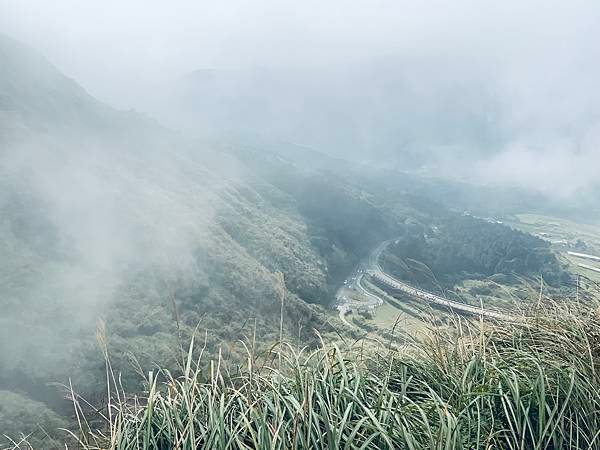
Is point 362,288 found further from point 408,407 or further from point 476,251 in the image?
point 408,407

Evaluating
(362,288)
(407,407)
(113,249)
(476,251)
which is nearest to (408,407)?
(407,407)

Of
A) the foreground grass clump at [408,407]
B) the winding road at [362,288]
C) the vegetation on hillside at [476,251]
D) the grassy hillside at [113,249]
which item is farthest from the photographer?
the vegetation on hillside at [476,251]

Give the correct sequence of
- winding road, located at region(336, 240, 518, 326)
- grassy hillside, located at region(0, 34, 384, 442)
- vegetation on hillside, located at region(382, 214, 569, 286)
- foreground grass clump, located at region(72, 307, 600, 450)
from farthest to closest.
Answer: vegetation on hillside, located at region(382, 214, 569, 286)
winding road, located at region(336, 240, 518, 326)
grassy hillside, located at region(0, 34, 384, 442)
foreground grass clump, located at region(72, 307, 600, 450)

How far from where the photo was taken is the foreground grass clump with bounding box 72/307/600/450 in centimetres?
279

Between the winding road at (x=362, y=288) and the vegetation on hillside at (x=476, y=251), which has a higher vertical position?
the vegetation on hillside at (x=476, y=251)

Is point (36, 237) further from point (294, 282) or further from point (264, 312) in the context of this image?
point (294, 282)

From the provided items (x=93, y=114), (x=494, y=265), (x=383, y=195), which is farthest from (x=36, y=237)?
(x=383, y=195)

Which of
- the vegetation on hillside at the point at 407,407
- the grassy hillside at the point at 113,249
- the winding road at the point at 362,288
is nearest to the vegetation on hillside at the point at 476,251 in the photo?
the winding road at the point at 362,288

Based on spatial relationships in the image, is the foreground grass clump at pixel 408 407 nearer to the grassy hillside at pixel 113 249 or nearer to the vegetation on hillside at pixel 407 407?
the vegetation on hillside at pixel 407 407

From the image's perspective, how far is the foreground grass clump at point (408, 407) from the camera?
110 inches

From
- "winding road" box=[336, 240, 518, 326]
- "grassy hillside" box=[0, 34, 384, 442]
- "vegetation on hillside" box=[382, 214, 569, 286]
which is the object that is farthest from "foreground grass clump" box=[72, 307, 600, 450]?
"vegetation on hillside" box=[382, 214, 569, 286]

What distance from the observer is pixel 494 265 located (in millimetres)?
88625

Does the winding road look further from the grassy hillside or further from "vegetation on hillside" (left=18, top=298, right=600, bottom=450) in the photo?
"vegetation on hillside" (left=18, top=298, right=600, bottom=450)

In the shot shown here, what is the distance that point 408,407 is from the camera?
3035 mm
